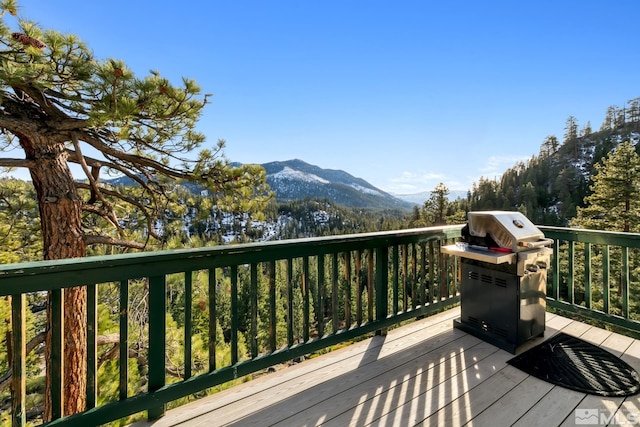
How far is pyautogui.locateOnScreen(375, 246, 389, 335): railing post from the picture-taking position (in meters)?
2.66

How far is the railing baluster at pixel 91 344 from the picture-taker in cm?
145

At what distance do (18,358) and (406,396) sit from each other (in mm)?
2056

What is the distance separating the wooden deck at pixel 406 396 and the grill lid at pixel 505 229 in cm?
92

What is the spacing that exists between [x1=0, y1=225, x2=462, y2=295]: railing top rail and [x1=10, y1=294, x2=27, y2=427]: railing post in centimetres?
10

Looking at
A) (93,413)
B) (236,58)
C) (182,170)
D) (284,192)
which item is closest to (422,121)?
(236,58)

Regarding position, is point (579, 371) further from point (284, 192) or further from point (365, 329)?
point (284, 192)

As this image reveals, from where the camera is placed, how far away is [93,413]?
58.9 inches

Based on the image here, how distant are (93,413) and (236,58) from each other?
14.0 meters

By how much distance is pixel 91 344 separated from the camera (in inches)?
57.5

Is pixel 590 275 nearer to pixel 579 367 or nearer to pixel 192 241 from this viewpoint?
pixel 579 367

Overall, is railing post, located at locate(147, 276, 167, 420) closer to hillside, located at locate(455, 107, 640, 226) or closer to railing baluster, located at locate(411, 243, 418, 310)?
railing baluster, located at locate(411, 243, 418, 310)

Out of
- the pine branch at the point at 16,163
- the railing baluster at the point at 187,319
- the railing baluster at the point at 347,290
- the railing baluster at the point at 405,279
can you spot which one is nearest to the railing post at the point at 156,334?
the railing baluster at the point at 187,319

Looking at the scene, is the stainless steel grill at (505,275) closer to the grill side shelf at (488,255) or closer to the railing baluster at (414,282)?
the grill side shelf at (488,255)

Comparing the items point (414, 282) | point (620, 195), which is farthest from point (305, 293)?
point (620, 195)
